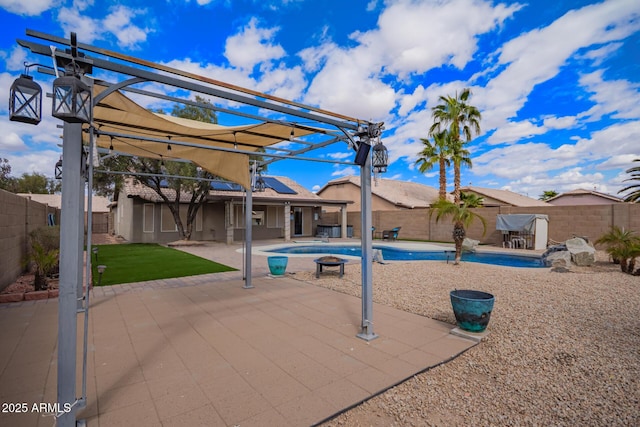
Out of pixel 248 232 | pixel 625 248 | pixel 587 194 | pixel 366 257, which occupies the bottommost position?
pixel 625 248

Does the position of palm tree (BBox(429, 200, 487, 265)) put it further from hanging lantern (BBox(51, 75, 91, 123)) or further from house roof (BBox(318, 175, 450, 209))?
house roof (BBox(318, 175, 450, 209))

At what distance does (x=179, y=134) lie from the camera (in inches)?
193

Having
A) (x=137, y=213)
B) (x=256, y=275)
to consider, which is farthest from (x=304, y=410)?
(x=137, y=213)

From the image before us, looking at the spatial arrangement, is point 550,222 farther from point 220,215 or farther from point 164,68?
point 220,215

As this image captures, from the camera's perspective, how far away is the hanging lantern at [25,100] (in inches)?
90.3

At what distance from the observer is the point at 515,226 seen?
1535 cm

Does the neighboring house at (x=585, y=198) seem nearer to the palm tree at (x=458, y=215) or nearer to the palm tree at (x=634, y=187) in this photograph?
the palm tree at (x=634, y=187)

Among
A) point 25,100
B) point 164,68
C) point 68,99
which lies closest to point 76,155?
point 68,99

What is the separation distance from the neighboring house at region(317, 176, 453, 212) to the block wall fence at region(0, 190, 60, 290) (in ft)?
66.4

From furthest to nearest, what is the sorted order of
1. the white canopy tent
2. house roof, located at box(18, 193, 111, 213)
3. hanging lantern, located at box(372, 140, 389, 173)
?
house roof, located at box(18, 193, 111, 213), the white canopy tent, hanging lantern, located at box(372, 140, 389, 173)

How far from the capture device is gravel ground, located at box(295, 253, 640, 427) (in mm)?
2434

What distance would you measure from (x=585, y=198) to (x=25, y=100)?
46506 millimetres

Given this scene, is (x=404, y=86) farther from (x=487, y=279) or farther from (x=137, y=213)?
(x=137, y=213)

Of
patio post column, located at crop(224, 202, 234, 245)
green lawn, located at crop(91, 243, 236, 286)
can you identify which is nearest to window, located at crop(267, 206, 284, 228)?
patio post column, located at crop(224, 202, 234, 245)
